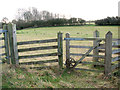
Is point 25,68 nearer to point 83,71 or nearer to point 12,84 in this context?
point 12,84

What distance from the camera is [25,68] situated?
19.2 feet

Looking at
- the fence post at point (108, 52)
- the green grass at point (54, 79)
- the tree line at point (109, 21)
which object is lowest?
the green grass at point (54, 79)

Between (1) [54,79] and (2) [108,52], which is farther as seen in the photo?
(2) [108,52]

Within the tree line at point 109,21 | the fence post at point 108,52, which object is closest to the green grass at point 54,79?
the fence post at point 108,52

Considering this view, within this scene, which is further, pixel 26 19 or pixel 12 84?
pixel 26 19

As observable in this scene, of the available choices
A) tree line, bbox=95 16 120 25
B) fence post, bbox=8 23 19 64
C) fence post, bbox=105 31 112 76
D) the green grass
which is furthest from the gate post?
tree line, bbox=95 16 120 25

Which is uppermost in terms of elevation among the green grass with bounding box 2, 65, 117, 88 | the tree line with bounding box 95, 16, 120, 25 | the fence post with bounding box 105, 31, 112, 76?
the tree line with bounding box 95, 16, 120, 25

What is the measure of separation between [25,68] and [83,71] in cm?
261

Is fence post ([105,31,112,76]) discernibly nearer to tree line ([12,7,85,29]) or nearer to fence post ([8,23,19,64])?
fence post ([8,23,19,64])

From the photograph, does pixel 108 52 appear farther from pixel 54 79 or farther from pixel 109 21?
pixel 109 21

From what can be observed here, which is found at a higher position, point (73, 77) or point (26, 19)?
point (26, 19)

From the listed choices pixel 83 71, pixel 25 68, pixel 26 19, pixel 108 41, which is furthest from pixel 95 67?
pixel 26 19

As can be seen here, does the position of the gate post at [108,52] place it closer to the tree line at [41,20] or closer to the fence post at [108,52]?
the fence post at [108,52]

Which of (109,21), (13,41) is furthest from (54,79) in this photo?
(109,21)
